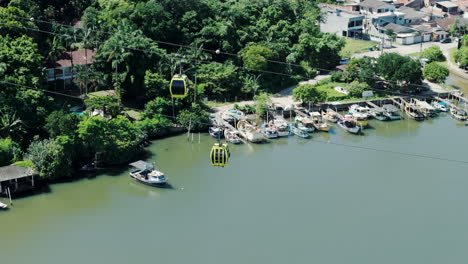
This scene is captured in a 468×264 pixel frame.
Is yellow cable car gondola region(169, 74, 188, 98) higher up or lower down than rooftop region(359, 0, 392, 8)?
lower down

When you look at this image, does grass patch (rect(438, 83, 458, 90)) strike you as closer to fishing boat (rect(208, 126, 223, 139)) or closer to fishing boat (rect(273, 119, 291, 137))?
fishing boat (rect(273, 119, 291, 137))

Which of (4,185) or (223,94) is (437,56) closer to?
(223,94)

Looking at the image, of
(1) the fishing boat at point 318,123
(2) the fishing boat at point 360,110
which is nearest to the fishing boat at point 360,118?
(2) the fishing boat at point 360,110

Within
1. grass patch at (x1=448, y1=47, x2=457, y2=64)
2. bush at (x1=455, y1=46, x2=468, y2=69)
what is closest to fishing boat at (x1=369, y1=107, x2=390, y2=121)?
bush at (x1=455, y1=46, x2=468, y2=69)

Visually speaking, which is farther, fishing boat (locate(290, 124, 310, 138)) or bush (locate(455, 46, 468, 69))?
bush (locate(455, 46, 468, 69))

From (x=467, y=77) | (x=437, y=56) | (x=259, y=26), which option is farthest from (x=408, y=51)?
(x=259, y=26)

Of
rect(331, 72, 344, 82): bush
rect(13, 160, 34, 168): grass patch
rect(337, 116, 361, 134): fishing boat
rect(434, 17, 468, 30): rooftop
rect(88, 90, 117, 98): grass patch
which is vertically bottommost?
rect(13, 160, 34, 168): grass patch

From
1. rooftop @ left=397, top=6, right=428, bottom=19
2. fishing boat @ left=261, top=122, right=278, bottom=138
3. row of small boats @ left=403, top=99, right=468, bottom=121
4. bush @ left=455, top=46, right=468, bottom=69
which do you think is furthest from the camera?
rooftop @ left=397, top=6, right=428, bottom=19
